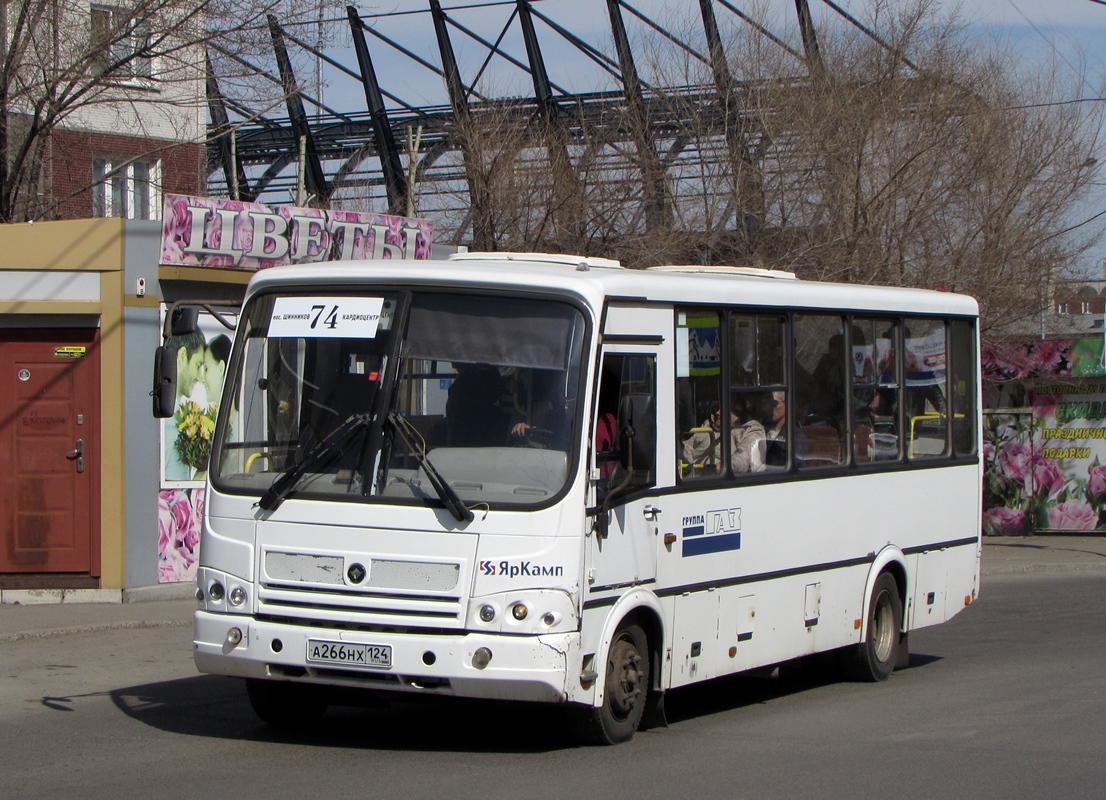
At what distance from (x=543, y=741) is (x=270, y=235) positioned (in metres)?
7.99

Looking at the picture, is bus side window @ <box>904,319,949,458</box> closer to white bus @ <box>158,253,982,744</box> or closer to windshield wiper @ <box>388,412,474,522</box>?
white bus @ <box>158,253,982,744</box>

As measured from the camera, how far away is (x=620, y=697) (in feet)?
25.2

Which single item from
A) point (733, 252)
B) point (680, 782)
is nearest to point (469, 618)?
point (680, 782)

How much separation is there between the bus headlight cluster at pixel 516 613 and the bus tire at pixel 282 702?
1405 mm

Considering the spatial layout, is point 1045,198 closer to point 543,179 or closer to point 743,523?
point 543,179

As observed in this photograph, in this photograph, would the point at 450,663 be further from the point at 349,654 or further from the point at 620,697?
the point at 620,697

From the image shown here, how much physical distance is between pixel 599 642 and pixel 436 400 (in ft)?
4.83

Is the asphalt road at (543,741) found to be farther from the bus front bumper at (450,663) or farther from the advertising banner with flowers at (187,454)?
the advertising banner with flowers at (187,454)

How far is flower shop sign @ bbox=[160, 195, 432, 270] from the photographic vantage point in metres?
13.7

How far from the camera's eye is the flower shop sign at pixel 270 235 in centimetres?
1370

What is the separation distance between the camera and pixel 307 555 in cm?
732

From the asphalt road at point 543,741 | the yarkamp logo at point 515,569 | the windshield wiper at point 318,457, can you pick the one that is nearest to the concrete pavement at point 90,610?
the asphalt road at point 543,741

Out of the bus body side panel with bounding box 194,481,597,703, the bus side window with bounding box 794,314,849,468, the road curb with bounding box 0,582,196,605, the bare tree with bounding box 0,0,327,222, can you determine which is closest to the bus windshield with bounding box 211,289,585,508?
the bus body side panel with bounding box 194,481,597,703

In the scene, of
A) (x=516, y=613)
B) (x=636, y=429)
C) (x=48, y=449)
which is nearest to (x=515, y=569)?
(x=516, y=613)
